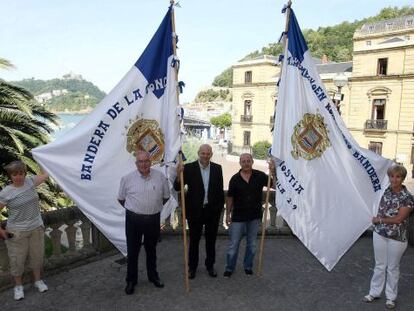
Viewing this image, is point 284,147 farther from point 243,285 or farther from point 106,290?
point 106,290

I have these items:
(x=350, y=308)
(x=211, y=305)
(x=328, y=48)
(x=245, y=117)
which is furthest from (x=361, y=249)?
(x=328, y=48)

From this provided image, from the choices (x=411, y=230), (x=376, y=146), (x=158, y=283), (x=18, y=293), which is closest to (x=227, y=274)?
(x=158, y=283)

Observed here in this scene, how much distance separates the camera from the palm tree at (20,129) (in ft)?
30.1

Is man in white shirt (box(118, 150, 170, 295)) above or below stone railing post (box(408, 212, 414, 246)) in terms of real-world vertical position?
above

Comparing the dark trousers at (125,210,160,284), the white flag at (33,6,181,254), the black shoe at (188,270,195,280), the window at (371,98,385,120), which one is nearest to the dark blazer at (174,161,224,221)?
the white flag at (33,6,181,254)

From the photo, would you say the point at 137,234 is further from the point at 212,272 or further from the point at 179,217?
the point at 179,217

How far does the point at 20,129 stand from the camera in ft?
32.7

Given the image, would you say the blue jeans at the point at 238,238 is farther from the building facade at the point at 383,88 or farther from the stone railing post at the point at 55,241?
the building facade at the point at 383,88

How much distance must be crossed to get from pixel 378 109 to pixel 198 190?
3394cm

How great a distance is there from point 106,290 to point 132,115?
7.57 feet

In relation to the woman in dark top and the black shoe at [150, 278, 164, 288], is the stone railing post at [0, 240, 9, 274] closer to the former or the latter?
the black shoe at [150, 278, 164, 288]

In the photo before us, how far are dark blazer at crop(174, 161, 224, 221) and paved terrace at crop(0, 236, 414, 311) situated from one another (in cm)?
97

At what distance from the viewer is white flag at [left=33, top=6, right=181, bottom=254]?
15.9 feet

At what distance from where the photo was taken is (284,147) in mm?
5258
